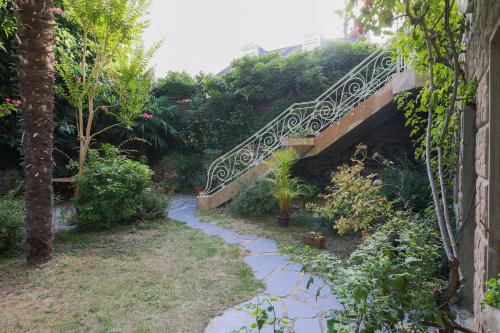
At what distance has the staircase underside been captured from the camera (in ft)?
16.7

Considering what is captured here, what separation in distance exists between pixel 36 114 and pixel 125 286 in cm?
222

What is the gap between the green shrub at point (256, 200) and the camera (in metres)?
5.87

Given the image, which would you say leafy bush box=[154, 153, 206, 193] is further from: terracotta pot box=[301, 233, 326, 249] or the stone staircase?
terracotta pot box=[301, 233, 326, 249]

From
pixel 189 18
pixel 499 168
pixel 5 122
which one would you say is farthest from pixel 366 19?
pixel 189 18

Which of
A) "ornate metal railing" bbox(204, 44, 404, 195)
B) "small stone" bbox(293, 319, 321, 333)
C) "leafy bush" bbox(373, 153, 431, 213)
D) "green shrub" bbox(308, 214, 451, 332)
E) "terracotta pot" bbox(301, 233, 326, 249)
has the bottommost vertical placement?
"small stone" bbox(293, 319, 321, 333)

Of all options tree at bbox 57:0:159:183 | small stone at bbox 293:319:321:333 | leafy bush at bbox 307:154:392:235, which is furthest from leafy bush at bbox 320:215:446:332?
tree at bbox 57:0:159:183

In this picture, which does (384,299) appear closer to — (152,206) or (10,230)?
(10,230)

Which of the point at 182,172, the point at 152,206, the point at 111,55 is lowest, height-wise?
the point at 152,206

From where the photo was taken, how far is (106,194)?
16.8 feet

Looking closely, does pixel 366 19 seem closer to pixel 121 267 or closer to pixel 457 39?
pixel 457 39

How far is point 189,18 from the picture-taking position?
14.6 meters

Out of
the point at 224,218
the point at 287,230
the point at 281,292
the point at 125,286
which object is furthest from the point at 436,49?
the point at 224,218

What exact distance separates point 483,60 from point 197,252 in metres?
3.58

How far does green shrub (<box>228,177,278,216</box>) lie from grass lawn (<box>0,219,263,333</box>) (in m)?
1.52
